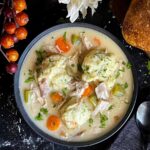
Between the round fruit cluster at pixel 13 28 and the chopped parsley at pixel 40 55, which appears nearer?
the round fruit cluster at pixel 13 28

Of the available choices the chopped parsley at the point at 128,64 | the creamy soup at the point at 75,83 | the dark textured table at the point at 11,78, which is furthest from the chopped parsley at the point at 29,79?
the chopped parsley at the point at 128,64

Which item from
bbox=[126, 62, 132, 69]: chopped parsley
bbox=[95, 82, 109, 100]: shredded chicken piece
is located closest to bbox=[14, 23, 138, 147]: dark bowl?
bbox=[126, 62, 132, 69]: chopped parsley

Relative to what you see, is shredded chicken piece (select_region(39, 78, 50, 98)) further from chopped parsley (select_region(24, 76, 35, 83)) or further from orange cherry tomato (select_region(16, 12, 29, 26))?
orange cherry tomato (select_region(16, 12, 29, 26))

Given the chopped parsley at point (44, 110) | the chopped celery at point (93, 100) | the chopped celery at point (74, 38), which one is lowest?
the chopped parsley at point (44, 110)

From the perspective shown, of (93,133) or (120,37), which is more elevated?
(120,37)

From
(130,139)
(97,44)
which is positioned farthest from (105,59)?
(130,139)

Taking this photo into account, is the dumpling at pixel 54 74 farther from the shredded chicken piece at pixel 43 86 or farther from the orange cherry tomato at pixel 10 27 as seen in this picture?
the orange cherry tomato at pixel 10 27

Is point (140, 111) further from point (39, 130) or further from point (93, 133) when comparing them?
point (39, 130)
